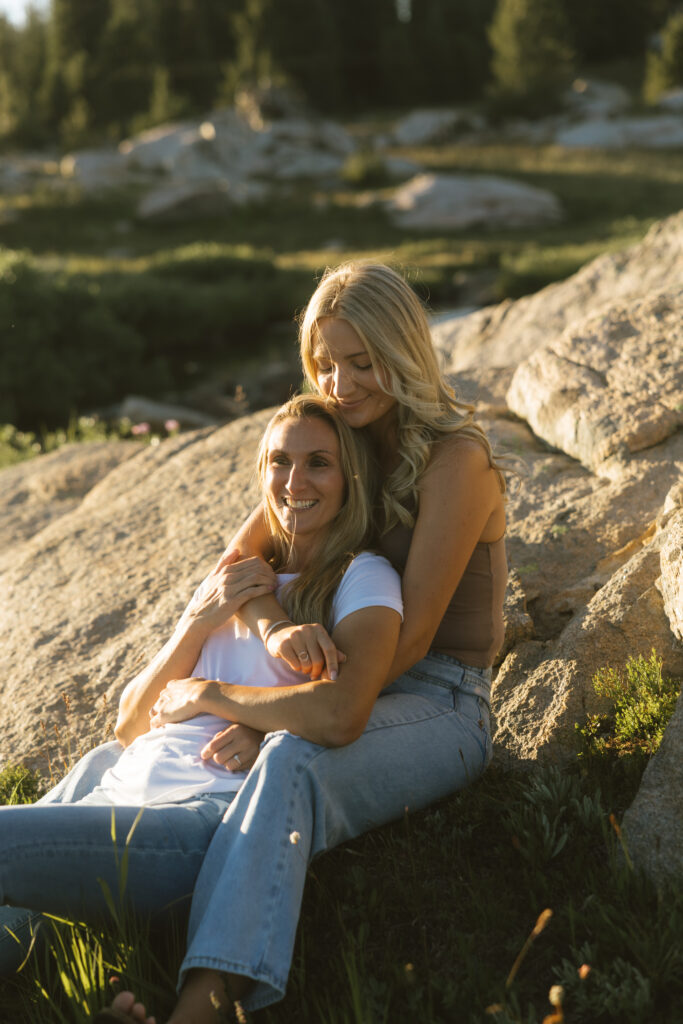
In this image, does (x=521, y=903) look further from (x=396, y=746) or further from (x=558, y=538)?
(x=558, y=538)

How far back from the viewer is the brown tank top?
352 centimetres

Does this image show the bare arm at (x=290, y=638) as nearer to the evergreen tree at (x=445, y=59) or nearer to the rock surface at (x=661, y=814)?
the rock surface at (x=661, y=814)

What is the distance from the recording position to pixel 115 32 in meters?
55.9

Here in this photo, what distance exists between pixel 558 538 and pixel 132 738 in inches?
88.4

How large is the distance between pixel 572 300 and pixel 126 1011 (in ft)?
21.3

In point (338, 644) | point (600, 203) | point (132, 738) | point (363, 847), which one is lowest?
point (600, 203)

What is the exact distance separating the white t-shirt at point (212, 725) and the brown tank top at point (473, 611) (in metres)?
0.33

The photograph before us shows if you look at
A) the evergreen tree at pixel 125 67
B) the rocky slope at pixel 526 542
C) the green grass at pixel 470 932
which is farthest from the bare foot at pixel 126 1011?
the evergreen tree at pixel 125 67

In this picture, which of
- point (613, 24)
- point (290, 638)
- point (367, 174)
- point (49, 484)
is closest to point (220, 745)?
point (290, 638)

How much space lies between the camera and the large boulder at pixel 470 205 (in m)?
23.9

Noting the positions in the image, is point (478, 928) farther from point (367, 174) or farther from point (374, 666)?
point (367, 174)

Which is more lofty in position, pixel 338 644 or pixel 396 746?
pixel 338 644

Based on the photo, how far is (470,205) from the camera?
2458 centimetres

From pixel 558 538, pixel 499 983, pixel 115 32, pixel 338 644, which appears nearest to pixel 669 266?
pixel 558 538
